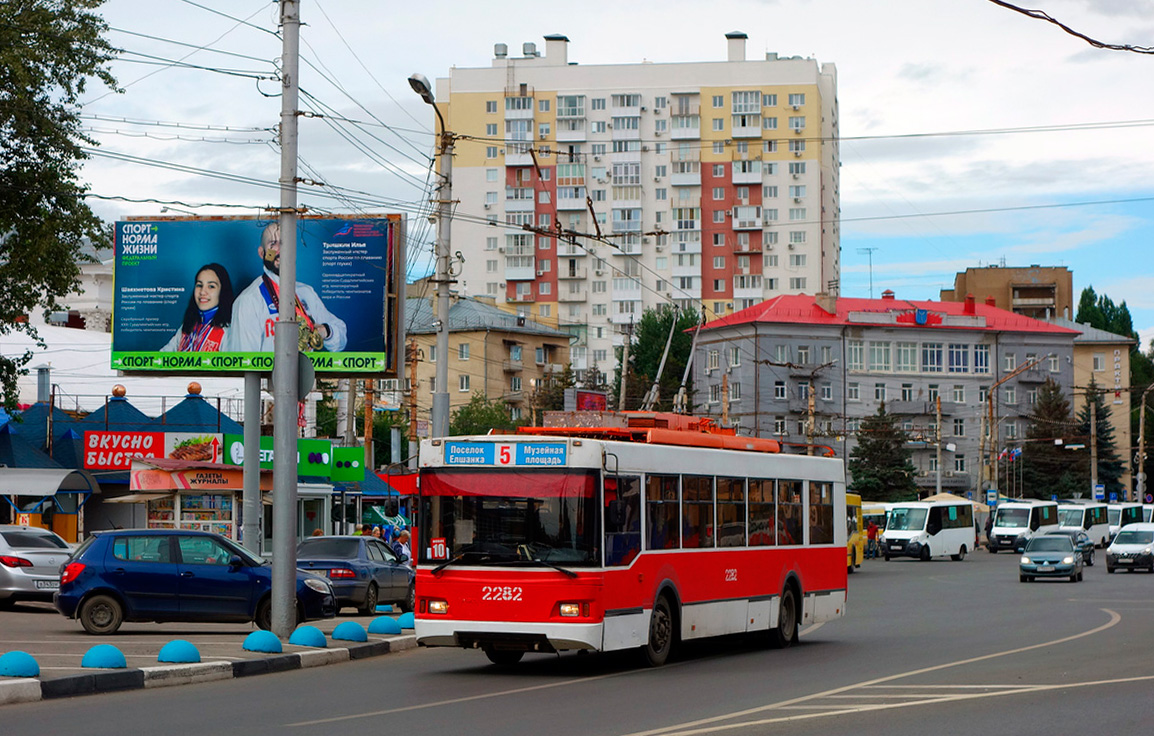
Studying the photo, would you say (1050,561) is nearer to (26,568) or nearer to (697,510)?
(697,510)

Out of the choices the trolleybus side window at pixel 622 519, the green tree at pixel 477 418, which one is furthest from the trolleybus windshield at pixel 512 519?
the green tree at pixel 477 418

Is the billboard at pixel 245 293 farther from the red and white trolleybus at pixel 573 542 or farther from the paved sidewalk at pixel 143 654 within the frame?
the red and white trolleybus at pixel 573 542

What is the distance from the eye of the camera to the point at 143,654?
53.8ft

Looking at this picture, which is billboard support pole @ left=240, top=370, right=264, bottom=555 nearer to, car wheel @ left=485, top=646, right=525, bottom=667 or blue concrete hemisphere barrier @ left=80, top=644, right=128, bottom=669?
car wheel @ left=485, top=646, right=525, bottom=667

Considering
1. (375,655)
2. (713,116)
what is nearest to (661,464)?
(375,655)

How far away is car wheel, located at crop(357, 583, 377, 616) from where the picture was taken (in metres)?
25.5

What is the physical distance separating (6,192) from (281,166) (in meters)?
13.9

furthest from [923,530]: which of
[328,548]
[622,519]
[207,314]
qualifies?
[622,519]

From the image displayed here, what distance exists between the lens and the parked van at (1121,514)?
85.4 meters

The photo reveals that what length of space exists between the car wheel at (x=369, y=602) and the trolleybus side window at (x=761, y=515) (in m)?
8.94

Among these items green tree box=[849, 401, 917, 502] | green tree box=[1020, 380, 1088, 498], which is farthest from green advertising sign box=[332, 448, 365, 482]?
green tree box=[1020, 380, 1088, 498]

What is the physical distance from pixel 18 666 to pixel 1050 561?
113ft

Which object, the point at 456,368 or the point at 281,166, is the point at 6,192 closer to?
the point at 281,166

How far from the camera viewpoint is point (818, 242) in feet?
408
